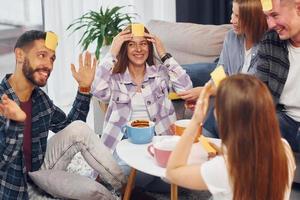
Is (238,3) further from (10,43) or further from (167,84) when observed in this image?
(10,43)

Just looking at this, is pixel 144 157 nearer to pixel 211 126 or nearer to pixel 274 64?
pixel 211 126

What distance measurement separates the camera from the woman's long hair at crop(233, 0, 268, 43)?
233cm

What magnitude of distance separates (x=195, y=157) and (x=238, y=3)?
3.14 feet

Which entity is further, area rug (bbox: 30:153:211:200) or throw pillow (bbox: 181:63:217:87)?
throw pillow (bbox: 181:63:217:87)

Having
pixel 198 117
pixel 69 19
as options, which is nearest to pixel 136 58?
pixel 198 117

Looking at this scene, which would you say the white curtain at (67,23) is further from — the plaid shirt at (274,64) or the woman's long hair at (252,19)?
the plaid shirt at (274,64)

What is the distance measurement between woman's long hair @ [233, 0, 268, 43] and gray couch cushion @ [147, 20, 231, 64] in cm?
68

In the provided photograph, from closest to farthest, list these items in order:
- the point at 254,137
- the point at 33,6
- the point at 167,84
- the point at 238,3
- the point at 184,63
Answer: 1. the point at 254,137
2. the point at 238,3
3. the point at 167,84
4. the point at 184,63
5. the point at 33,6

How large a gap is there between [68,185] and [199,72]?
1116 millimetres

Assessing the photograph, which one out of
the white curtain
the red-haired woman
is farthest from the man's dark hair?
the white curtain

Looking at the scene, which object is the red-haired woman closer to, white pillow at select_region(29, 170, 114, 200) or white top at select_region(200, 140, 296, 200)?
white top at select_region(200, 140, 296, 200)

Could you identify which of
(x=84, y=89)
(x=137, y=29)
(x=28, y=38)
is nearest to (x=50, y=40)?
(x=28, y=38)

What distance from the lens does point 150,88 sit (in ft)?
8.00

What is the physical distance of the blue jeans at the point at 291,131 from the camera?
217 cm
